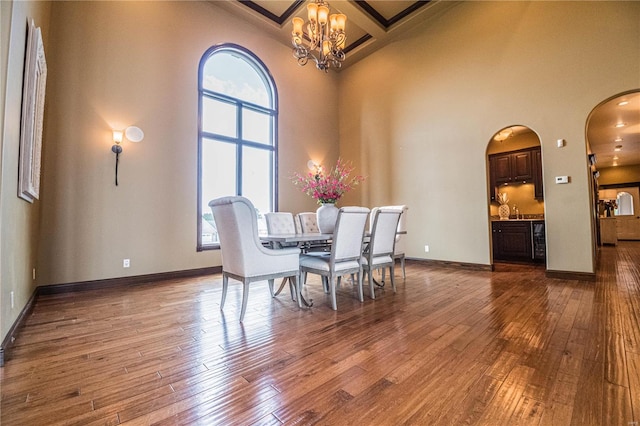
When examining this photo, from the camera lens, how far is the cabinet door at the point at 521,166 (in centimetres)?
570

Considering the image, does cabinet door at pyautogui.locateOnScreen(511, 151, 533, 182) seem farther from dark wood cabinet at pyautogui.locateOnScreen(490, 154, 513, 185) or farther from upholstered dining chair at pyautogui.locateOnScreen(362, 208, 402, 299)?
upholstered dining chair at pyautogui.locateOnScreen(362, 208, 402, 299)

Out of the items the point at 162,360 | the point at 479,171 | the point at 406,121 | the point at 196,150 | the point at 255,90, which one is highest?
the point at 255,90

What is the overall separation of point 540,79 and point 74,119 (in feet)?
20.8

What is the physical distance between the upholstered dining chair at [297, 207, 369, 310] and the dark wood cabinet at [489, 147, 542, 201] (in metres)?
4.85

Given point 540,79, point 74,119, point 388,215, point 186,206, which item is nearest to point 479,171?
point 540,79

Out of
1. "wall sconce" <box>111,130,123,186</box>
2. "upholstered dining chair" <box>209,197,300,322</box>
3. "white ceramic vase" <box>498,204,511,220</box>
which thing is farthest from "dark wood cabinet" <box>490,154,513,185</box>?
"wall sconce" <box>111,130,123,186</box>

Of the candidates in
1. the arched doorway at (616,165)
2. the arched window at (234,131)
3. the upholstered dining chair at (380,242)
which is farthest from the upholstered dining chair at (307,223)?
the arched doorway at (616,165)

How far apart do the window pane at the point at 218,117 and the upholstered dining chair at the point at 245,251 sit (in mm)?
2821

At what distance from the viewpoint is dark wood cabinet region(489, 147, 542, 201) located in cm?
560

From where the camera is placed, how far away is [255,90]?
5.41 meters

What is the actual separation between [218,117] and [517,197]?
6483 mm

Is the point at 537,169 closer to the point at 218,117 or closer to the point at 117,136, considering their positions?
the point at 218,117

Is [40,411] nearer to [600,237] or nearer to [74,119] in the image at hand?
[74,119]

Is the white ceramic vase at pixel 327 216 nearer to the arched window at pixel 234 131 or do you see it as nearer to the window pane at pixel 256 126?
the arched window at pixel 234 131
